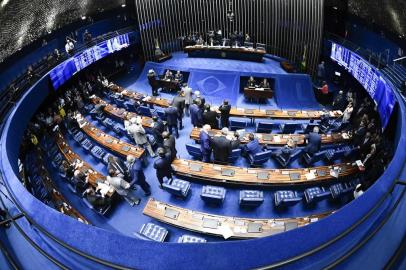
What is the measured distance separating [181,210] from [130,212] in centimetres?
194

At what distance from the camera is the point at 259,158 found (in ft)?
30.7

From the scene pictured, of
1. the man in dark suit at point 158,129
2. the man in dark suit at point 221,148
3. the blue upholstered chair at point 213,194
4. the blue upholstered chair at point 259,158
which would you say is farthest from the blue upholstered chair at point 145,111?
the blue upholstered chair at point 213,194

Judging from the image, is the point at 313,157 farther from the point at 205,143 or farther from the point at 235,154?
the point at 205,143

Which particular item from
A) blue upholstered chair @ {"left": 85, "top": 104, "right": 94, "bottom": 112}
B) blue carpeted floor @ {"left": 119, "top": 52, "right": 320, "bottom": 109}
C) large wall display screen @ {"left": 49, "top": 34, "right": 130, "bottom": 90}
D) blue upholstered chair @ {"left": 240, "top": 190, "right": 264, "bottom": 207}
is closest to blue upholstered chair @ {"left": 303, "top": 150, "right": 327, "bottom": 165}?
blue upholstered chair @ {"left": 240, "top": 190, "right": 264, "bottom": 207}

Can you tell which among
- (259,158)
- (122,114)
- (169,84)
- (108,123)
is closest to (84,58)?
(169,84)

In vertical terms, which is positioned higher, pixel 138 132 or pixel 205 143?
pixel 205 143

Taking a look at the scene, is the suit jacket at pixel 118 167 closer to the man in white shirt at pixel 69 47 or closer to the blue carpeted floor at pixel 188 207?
the blue carpeted floor at pixel 188 207

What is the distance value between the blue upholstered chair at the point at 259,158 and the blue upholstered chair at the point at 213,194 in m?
1.75

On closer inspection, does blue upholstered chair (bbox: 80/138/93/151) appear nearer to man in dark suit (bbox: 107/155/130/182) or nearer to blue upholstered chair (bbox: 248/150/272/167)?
man in dark suit (bbox: 107/155/130/182)

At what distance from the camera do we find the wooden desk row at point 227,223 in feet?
22.4

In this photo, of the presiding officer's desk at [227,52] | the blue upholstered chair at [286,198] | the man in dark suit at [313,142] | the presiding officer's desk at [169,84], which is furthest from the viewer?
the presiding officer's desk at [227,52]

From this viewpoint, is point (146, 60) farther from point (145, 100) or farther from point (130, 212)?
point (130, 212)

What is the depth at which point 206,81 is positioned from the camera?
48.0ft

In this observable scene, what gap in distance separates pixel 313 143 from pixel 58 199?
809 cm
